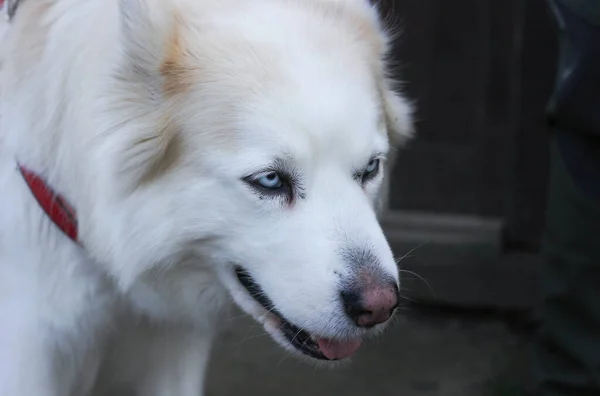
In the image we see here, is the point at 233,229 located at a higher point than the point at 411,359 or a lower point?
higher

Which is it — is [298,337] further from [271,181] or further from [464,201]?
[464,201]

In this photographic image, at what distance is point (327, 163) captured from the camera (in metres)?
2.12

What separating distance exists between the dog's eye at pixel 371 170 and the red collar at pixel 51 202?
66cm

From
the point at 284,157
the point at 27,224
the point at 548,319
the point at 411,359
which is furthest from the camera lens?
the point at 411,359

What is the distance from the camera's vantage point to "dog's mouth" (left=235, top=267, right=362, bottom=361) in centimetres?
222

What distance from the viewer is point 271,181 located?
2100 millimetres

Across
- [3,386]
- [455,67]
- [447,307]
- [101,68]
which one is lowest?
[447,307]

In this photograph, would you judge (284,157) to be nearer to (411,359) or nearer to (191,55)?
(191,55)

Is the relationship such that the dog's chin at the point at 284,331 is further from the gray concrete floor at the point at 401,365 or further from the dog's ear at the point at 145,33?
the gray concrete floor at the point at 401,365

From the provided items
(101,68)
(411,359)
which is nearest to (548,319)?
(411,359)

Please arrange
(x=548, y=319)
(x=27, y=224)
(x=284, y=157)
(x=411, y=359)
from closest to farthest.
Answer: (x=284, y=157), (x=27, y=224), (x=548, y=319), (x=411, y=359)

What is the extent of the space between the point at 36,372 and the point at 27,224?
1.13ft

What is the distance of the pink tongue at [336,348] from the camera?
2.23m

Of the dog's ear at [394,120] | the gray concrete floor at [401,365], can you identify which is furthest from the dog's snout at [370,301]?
the gray concrete floor at [401,365]
